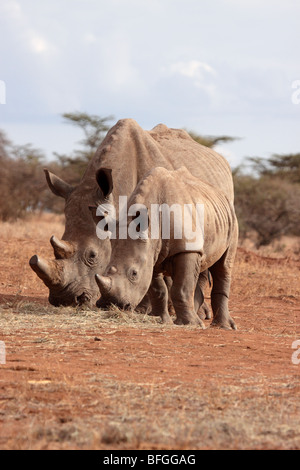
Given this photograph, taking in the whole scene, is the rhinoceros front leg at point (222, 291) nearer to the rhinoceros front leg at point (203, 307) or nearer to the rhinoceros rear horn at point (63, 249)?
the rhinoceros front leg at point (203, 307)

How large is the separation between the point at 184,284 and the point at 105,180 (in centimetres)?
159

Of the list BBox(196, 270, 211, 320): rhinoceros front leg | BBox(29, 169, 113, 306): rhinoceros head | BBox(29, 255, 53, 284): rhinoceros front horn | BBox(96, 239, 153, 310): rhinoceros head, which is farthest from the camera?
BBox(196, 270, 211, 320): rhinoceros front leg

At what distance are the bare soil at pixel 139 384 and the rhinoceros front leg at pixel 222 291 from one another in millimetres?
476

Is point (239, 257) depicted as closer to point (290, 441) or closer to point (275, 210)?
point (275, 210)

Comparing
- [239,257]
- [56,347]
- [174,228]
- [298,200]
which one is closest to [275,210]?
[298,200]

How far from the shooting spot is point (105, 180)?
8203mm

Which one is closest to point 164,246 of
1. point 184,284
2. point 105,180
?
point 184,284

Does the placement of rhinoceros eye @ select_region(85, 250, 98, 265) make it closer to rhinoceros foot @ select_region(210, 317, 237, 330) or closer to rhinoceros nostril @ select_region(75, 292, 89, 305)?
rhinoceros nostril @ select_region(75, 292, 89, 305)

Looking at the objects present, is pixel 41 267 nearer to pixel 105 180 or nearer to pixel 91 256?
pixel 91 256

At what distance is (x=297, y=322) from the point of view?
897cm

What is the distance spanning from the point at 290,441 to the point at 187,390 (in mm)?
1022

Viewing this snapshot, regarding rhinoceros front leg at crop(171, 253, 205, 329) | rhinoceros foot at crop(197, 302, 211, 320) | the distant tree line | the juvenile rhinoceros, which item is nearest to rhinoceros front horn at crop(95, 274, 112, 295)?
the juvenile rhinoceros

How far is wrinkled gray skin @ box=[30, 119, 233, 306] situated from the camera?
8.04m

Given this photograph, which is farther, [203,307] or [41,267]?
[203,307]
